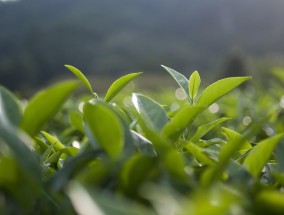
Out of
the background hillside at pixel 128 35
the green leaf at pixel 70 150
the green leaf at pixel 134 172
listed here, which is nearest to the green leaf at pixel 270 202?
the green leaf at pixel 134 172

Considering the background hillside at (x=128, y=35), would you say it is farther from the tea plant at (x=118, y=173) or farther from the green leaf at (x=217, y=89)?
the tea plant at (x=118, y=173)

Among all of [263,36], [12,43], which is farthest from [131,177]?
[263,36]

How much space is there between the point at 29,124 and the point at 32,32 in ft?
211

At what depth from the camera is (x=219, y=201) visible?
0.48 meters

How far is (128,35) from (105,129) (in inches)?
2710

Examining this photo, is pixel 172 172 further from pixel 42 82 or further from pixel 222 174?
pixel 42 82

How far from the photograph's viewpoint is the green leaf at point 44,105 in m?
0.61

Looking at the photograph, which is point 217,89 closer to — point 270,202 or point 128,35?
point 270,202

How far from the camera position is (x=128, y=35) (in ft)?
225

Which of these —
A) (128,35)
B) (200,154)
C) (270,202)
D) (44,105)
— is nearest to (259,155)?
(200,154)

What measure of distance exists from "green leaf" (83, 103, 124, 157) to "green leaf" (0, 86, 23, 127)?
Answer: 98 millimetres

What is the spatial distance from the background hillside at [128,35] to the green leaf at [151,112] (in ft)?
148

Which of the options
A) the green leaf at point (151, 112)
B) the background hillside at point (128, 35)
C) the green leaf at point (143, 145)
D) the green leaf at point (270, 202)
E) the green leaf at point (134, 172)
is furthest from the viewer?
the background hillside at point (128, 35)

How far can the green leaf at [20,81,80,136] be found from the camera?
609 mm
